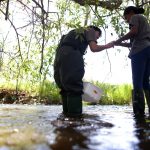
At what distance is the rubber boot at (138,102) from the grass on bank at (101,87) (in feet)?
14.2

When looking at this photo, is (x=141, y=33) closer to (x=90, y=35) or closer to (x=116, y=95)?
(x=90, y=35)

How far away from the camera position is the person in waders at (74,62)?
5406 mm

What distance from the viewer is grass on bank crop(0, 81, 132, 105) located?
10656 millimetres

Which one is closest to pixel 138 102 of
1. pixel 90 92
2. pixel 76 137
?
pixel 90 92

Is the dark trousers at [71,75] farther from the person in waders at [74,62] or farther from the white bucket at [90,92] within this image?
the white bucket at [90,92]

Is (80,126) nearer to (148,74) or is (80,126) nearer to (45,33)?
(148,74)

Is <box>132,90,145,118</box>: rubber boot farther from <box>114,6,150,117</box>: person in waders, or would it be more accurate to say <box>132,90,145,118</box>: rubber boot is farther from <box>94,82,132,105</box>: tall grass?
<box>94,82,132,105</box>: tall grass

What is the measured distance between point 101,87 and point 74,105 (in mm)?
5473

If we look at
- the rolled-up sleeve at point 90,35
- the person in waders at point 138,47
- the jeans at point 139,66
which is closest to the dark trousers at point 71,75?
the rolled-up sleeve at point 90,35

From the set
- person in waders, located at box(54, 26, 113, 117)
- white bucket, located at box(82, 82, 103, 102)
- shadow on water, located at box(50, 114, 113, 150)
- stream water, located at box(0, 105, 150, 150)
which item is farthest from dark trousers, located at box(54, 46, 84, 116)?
stream water, located at box(0, 105, 150, 150)

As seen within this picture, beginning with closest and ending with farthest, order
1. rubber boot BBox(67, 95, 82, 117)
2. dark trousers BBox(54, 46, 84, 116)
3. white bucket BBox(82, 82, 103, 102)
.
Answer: dark trousers BBox(54, 46, 84, 116), rubber boot BBox(67, 95, 82, 117), white bucket BBox(82, 82, 103, 102)

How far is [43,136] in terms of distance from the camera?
3.29m

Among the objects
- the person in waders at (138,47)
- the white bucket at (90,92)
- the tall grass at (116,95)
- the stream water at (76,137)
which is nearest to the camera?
the stream water at (76,137)

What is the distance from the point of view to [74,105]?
553 cm
